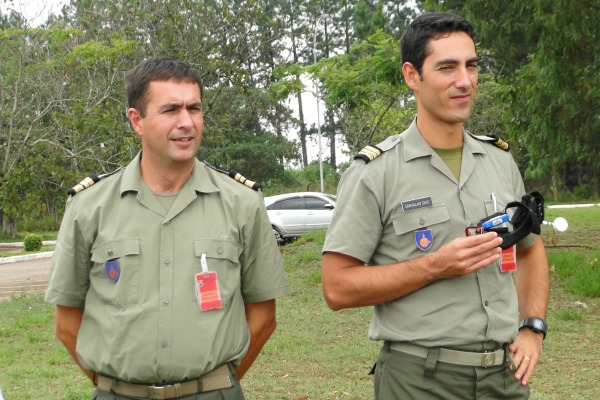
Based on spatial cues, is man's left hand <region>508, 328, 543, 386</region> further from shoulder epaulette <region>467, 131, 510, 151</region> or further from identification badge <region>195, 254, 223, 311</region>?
identification badge <region>195, 254, 223, 311</region>

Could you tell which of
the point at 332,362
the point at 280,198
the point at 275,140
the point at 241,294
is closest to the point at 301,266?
the point at 332,362

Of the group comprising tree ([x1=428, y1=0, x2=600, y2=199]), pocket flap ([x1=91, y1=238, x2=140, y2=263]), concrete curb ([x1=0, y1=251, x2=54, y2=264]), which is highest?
tree ([x1=428, y1=0, x2=600, y2=199])

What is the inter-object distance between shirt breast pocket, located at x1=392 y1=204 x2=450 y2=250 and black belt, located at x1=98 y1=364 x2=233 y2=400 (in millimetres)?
739

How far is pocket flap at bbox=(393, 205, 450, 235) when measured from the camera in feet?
9.17

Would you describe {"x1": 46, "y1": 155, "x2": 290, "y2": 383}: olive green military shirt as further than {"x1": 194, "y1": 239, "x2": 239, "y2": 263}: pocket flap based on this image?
No

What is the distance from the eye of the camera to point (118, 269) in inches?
113

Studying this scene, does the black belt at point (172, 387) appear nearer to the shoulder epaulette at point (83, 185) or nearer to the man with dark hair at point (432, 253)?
the man with dark hair at point (432, 253)

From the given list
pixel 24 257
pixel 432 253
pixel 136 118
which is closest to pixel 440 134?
pixel 432 253

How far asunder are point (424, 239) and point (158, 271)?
883 millimetres

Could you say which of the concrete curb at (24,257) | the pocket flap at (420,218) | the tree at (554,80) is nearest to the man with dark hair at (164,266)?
the pocket flap at (420,218)

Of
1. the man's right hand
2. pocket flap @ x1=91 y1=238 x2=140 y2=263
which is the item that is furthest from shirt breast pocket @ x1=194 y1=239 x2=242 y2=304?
the man's right hand

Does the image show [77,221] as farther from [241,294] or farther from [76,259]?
[241,294]

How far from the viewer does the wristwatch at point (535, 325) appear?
2928 mm

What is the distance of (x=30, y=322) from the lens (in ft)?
33.3
